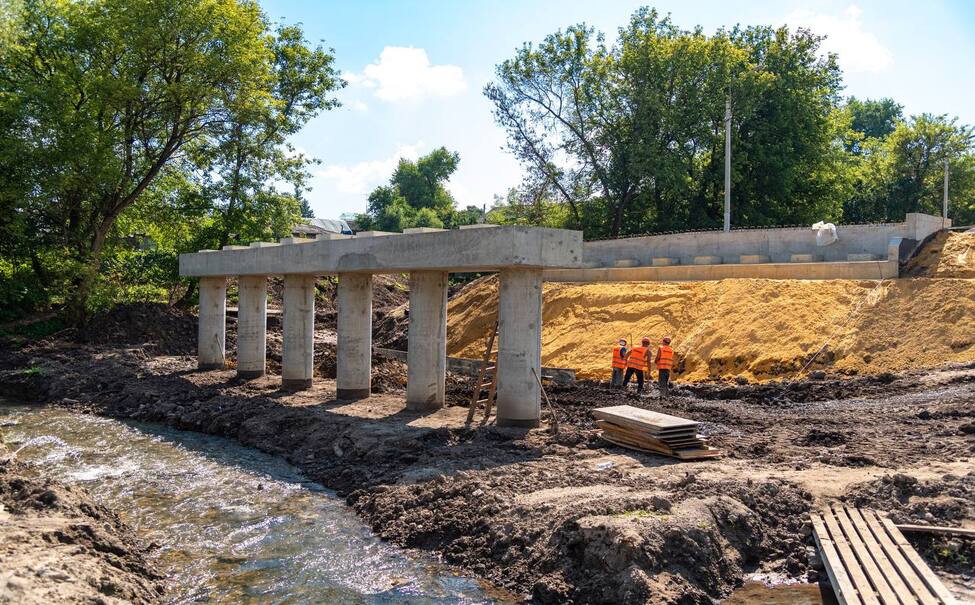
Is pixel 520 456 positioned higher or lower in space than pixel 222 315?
lower

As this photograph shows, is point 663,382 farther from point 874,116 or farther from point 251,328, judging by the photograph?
point 874,116

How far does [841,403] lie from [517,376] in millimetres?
6882

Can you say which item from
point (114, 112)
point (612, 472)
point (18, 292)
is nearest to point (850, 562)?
point (612, 472)

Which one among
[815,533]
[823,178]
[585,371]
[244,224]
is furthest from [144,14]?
[823,178]

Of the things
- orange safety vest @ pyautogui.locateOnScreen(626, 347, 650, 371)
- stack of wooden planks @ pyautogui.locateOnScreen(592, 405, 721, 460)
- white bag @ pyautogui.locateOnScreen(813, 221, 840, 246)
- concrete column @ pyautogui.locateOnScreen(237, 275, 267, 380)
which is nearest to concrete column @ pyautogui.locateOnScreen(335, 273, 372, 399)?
concrete column @ pyautogui.locateOnScreen(237, 275, 267, 380)

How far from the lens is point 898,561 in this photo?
7414 mm

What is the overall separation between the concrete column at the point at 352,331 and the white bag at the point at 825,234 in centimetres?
1386

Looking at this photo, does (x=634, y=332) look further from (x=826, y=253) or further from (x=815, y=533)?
(x=815, y=533)

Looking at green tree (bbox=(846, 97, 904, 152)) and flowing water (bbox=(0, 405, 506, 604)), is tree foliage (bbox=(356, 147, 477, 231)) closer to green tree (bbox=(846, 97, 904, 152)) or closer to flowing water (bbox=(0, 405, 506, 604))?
green tree (bbox=(846, 97, 904, 152))

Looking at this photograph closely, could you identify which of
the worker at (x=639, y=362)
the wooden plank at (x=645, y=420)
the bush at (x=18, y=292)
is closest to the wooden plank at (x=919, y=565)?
the wooden plank at (x=645, y=420)

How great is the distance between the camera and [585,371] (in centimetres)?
2130

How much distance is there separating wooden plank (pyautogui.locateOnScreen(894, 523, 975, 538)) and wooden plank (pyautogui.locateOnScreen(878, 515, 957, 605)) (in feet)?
0.43

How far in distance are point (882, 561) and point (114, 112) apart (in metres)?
28.9

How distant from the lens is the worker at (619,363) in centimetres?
1850
